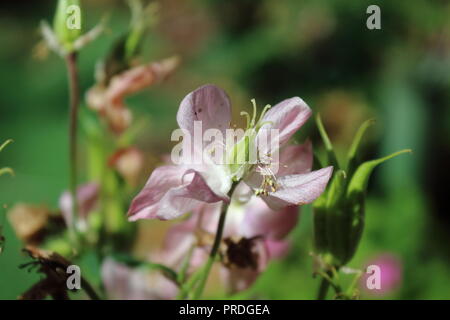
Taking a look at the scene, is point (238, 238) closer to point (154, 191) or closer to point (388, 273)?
point (154, 191)

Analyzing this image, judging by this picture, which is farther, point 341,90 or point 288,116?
point 341,90

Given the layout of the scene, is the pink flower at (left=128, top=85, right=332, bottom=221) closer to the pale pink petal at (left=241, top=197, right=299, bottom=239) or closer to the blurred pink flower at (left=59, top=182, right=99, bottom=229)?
the pale pink petal at (left=241, top=197, right=299, bottom=239)

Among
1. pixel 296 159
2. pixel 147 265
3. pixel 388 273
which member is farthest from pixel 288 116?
pixel 388 273

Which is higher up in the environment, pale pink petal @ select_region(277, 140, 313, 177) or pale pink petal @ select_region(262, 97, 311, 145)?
pale pink petal @ select_region(262, 97, 311, 145)

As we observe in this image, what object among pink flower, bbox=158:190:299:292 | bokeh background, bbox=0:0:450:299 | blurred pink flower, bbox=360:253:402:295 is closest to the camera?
pink flower, bbox=158:190:299:292

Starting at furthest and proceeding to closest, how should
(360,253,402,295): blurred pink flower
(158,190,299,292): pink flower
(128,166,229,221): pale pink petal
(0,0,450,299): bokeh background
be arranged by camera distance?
1. (0,0,450,299): bokeh background
2. (360,253,402,295): blurred pink flower
3. (158,190,299,292): pink flower
4. (128,166,229,221): pale pink petal

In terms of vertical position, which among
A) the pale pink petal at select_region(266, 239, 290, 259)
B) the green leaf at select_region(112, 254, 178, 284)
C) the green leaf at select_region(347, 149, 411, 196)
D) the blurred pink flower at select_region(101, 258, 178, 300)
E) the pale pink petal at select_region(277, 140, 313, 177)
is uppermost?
the pale pink petal at select_region(277, 140, 313, 177)

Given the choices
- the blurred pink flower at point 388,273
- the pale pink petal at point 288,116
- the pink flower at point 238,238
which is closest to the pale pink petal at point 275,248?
the pink flower at point 238,238

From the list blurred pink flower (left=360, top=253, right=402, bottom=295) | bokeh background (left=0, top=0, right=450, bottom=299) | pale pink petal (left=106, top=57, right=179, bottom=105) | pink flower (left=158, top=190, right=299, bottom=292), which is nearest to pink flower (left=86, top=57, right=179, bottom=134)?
pale pink petal (left=106, top=57, right=179, bottom=105)

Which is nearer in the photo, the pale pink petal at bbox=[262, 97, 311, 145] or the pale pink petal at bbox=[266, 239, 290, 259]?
the pale pink petal at bbox=[262, 97, 311, 145]
